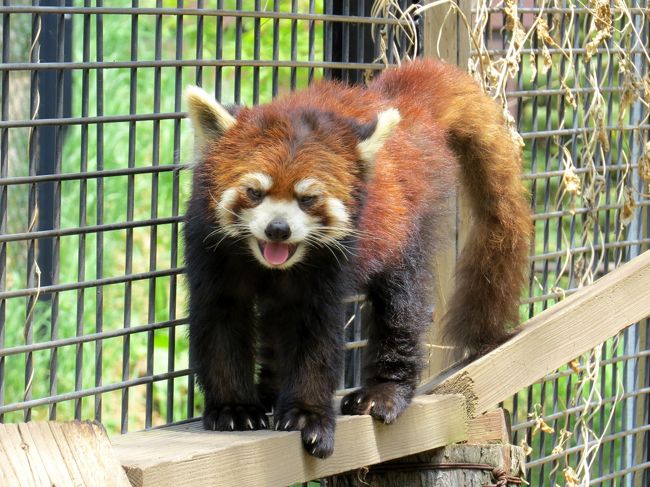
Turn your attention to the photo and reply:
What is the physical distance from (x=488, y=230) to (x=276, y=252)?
117 cm

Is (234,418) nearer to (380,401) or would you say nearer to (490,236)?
(380,401)

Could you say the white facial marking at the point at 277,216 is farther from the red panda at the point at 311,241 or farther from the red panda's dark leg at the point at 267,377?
the red panda's dark leg at the point at 267,377

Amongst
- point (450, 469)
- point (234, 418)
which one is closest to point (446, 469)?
point (450, 469)

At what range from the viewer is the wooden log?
11.2 ft

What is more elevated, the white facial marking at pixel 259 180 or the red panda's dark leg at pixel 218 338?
the white facial marking at pixel 259 180

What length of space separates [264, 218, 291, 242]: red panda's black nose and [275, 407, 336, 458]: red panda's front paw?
1.56 ft

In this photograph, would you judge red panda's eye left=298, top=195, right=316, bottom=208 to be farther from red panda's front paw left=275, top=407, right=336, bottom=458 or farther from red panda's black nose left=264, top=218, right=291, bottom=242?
red panda's front paw left=275, top=407, right=336, bottom=458

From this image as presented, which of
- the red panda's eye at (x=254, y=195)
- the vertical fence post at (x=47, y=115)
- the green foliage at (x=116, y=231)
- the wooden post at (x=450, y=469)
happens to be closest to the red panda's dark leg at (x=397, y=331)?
the wooden post at (x=450, y=469)

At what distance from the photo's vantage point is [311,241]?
9.80 feet

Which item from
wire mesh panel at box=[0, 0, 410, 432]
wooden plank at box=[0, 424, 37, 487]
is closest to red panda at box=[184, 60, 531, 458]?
wire mesh panel at box=[0, 0, 410, 432]

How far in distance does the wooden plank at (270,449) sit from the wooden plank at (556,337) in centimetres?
11

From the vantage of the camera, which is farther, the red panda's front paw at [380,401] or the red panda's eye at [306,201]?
the red panda's front paw at [380,401]

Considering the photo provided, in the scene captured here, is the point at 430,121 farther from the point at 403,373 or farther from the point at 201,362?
the point at 201,362

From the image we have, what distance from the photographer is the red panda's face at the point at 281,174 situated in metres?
2.88
